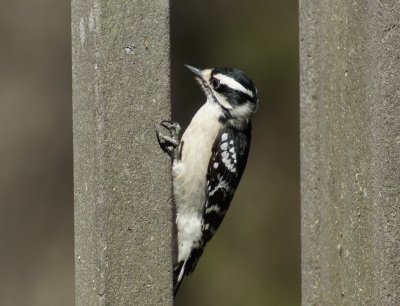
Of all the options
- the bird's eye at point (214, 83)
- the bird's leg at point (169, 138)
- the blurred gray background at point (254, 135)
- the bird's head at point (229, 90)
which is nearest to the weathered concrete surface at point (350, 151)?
the bird's head at point (229, 90)

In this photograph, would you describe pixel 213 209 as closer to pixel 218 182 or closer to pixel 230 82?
pixel 218 182

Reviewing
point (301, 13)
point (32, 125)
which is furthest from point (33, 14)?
point (301, 13)

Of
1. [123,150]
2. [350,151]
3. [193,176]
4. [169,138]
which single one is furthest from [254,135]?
[123,150]

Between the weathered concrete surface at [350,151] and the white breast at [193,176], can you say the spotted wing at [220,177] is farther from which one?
the weathered concrete surface at [350,151]

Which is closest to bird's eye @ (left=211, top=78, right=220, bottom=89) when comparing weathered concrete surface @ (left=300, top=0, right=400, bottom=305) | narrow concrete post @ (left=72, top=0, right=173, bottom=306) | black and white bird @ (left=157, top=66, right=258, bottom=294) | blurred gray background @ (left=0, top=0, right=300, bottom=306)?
black and white bird @ (left=157, top=66, right=258, bottom=294)

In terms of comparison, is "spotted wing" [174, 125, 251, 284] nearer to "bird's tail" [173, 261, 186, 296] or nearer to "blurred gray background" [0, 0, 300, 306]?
"bird's tail" [173, 261, 186, 296]
